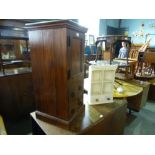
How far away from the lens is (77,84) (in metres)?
1.14

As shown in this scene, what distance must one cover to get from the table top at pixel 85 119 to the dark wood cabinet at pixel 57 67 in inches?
2.1

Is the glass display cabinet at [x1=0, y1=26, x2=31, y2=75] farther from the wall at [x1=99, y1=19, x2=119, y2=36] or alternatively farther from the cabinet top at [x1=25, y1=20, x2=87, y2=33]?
the wall at [x1=99, y1=19, x2=119, y2=36]

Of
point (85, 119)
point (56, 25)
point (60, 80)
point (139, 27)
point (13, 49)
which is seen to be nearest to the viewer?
point (56, 25)

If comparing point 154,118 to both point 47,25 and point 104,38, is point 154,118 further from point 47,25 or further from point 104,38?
point 47,25

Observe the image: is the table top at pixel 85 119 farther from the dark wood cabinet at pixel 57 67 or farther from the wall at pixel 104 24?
the wall at pixel 104 24

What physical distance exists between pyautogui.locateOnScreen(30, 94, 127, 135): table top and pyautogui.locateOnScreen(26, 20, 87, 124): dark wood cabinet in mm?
52

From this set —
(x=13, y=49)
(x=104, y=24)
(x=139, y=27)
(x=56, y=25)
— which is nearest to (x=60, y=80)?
(x=56, y=25)

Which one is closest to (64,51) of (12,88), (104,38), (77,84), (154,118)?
(77,84)

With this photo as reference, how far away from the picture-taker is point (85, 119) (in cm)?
116

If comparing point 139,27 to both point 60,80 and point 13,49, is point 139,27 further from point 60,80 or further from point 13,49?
point 60,80

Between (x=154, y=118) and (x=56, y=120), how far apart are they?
2118 mm

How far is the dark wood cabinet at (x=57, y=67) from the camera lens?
2.96 feet

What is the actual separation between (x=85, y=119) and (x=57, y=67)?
1.68 ft

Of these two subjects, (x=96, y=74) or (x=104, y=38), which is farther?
(x=104, y=38)
